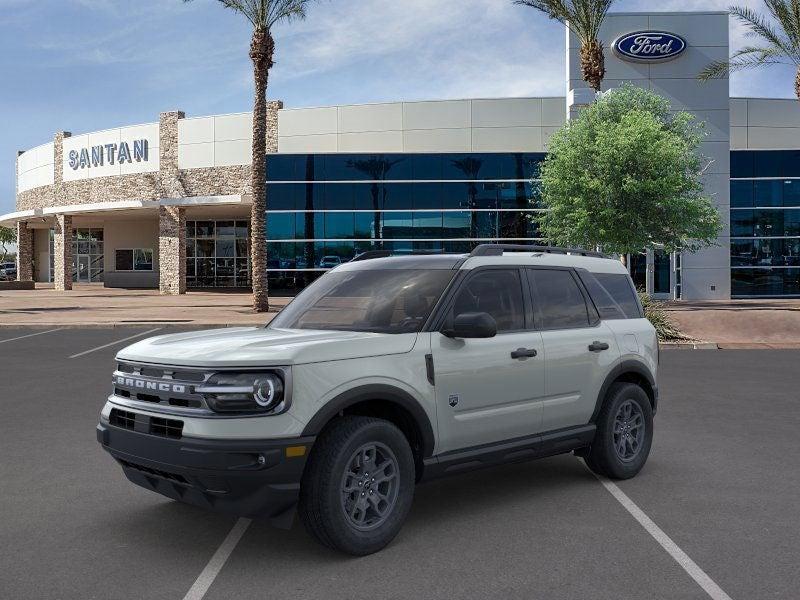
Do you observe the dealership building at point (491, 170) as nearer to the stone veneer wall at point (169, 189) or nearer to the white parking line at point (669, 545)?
the stone veneer wall at point (169, 189)

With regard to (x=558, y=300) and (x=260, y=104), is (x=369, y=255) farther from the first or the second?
(x=260, y=104)

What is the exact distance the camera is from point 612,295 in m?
6.71

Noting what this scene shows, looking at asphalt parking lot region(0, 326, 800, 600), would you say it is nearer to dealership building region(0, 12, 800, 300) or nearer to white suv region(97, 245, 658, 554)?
white suv region(97, 245, 658, 554)

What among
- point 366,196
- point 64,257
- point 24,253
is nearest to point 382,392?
point 366,196

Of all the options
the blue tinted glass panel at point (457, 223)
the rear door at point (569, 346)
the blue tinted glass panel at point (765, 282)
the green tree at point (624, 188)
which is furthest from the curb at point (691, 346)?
the blue tinted glass panel at point (765, 282)

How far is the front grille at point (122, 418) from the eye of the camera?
186 inches

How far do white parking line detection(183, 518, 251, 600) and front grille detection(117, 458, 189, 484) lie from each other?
51cm

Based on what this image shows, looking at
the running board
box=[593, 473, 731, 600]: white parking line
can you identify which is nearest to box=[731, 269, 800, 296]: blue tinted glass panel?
box=[593, 473, 731, 600]: white parking line

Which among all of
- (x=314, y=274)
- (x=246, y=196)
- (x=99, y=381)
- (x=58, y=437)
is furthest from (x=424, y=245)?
(x=58, y=437)

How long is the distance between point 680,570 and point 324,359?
2299 mm

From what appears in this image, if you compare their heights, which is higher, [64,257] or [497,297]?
[64,257]

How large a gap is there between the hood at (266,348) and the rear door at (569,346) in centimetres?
134

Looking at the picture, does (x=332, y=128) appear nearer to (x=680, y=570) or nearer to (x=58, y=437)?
(x=58, y=437)

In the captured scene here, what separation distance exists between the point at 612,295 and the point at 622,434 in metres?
1.17
